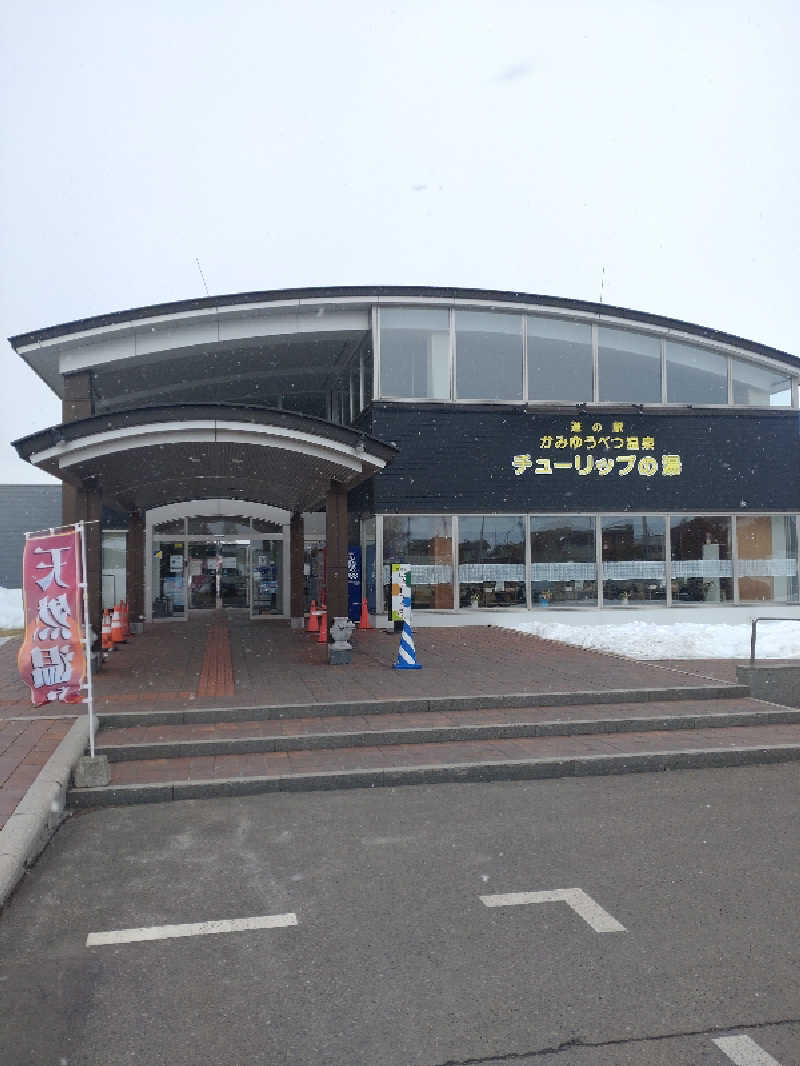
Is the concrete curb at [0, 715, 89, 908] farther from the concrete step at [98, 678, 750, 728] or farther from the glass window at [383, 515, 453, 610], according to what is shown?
the glass window at [383, 515, 453, 610]

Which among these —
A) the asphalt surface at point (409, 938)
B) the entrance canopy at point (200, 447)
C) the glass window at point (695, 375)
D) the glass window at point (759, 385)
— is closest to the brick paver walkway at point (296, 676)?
the asphalt surface at point (409, 938)

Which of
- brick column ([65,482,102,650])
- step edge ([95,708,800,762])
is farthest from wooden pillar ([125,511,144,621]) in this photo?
step edge ([95,708,800,762])

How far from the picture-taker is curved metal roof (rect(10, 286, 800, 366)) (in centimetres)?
1758


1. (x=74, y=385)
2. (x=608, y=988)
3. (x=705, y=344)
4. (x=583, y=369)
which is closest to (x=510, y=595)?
(x=583, y=369)

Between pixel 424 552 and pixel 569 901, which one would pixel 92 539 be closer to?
pixel 424 552

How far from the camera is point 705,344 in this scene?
21.1 metres

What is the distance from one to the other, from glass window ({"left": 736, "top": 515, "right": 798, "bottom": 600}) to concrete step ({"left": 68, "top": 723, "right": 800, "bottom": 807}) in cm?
1295

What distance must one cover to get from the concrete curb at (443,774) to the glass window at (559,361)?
12853 millimetres

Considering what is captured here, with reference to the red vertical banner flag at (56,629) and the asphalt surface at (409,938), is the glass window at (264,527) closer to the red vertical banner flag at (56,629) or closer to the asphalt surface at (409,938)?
the red vertical banner flag at (56,629)

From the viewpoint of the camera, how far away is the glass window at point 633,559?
20312 mm

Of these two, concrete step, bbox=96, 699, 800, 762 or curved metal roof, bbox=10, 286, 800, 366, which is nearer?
concrete step, bbox=96, 699, 800, 762

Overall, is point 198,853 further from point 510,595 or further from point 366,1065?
point 510,595

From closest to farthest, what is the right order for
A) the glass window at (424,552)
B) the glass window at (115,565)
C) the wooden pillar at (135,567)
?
the glass window at (424,552), the wooden pillar at (135,567), the glass window at (115,565)

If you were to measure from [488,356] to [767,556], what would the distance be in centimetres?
885
